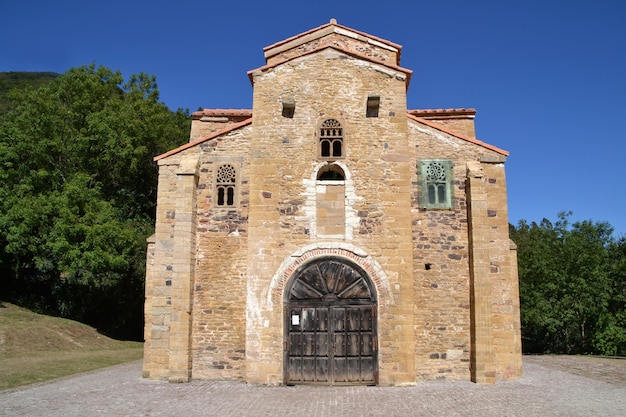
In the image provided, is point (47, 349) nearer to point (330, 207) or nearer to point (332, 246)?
point (332, 246)

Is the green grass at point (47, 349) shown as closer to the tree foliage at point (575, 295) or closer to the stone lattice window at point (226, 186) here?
the stone lattice window at point (226, 186)

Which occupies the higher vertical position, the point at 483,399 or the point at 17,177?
the point at 17,177

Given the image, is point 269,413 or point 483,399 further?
point 483,399

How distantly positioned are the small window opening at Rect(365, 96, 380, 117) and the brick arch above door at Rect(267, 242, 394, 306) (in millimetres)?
3860

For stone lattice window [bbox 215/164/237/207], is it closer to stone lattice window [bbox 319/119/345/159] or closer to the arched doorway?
stone lattice window [bbox 319/119/345/159]

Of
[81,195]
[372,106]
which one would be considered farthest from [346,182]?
[81,195]

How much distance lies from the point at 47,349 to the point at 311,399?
584 inches

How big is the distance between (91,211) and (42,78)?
90.8 m

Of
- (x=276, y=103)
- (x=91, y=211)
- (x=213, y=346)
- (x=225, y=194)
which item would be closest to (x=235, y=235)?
(x=225, y=194)

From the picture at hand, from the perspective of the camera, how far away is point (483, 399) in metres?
11.0

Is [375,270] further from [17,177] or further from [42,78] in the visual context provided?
[42,78]

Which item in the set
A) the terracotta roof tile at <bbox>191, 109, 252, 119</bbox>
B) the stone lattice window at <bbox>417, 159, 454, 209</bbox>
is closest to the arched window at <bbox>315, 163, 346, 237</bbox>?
the stone lattice window at <bbox>417, 159, 454, 209</bbox>

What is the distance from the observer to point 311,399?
11102 millimetres

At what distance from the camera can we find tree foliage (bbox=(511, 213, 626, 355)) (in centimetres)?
2891
